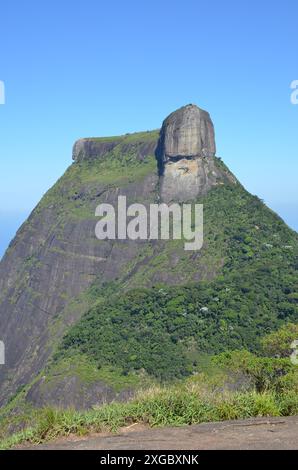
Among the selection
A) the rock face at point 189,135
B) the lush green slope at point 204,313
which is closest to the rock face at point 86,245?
the rock face at point 189,135

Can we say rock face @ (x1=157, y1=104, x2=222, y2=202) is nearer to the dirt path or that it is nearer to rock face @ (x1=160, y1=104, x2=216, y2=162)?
rock face @ (x1=160, y1=104, x2=216, y2=162)

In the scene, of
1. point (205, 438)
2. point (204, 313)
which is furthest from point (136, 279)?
point (205, 438)

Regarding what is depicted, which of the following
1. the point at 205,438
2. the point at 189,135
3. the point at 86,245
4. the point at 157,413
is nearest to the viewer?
the point at 205,438

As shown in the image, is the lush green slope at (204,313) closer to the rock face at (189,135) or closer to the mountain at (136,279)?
the mountain at (136,279)

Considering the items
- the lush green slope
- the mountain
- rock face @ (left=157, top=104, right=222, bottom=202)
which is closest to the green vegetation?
the mountain

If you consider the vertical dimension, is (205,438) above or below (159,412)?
below

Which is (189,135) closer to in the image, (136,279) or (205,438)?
(136,279)
